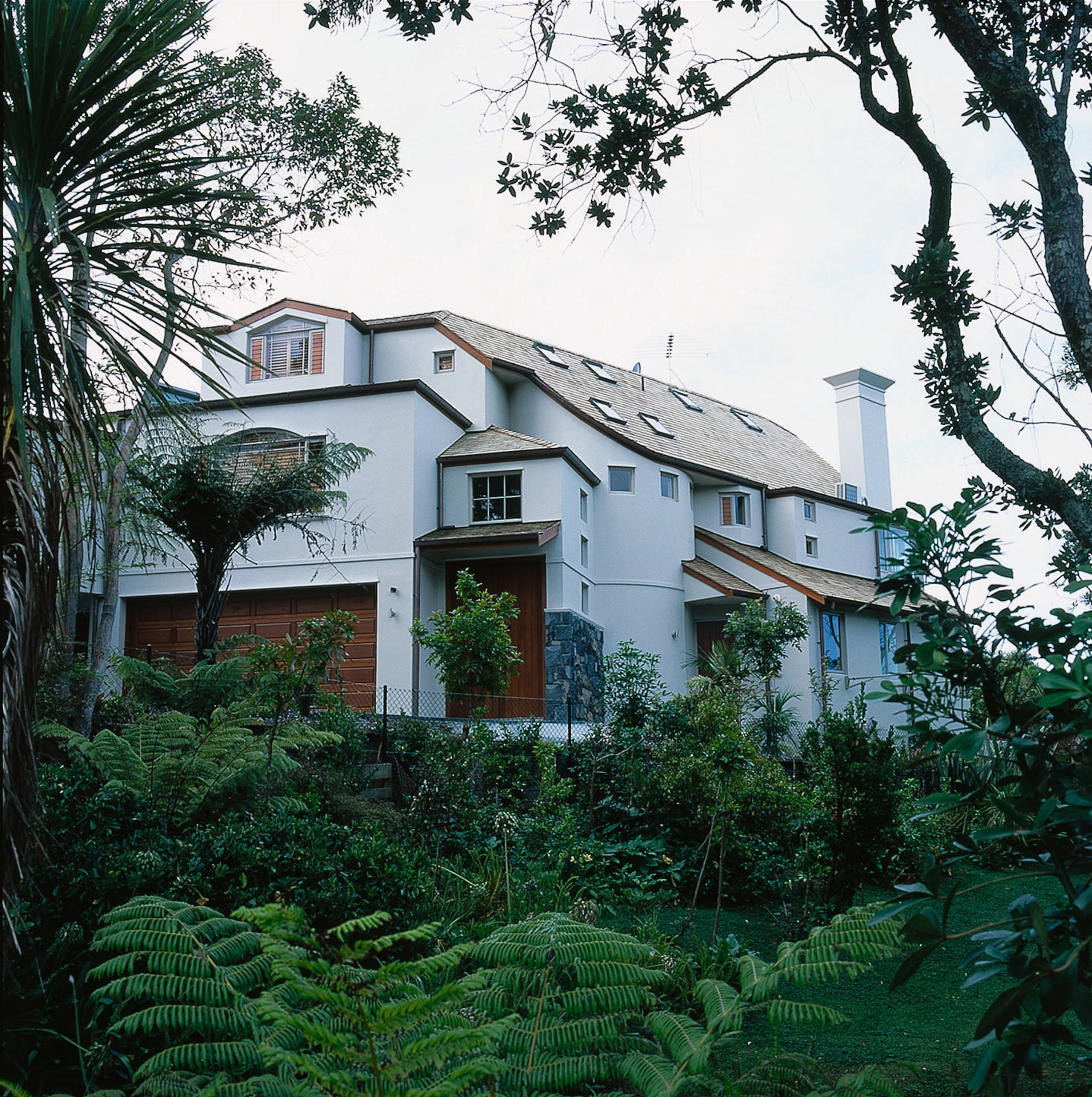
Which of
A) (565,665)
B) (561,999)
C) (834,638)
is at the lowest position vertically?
(561,999)

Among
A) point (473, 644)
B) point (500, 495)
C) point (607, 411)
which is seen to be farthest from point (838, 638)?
point (473, 644)

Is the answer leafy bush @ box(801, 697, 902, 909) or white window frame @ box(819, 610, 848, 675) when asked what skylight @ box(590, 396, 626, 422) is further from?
leafy bush @ box(801, 697, 902, 909)

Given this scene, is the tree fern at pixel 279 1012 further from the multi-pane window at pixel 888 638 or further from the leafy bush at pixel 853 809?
the multi-pane window at pixel 888 638

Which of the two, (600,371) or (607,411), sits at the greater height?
(600,371)

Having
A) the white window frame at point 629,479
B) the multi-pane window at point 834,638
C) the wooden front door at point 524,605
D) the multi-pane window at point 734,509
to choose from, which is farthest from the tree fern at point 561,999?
the multi-pane window at point 734,509

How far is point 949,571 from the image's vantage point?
3068 mm

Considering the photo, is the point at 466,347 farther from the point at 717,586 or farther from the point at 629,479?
the point at 717,586

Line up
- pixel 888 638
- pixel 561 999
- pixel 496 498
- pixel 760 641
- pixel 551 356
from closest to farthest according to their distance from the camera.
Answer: pixel 561 999 → pixel 760 641 → pixel 496 498 → pixel 888 638 → pixel 551 356

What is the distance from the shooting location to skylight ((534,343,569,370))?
2638 centimetres

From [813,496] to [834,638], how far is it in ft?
13.0

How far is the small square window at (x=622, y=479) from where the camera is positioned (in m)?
22.5

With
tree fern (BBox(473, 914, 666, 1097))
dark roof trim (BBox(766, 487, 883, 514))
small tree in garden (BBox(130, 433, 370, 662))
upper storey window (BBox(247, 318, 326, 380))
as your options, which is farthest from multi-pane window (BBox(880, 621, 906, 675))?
tree fern (BBox(473, 914, 666, 1097))

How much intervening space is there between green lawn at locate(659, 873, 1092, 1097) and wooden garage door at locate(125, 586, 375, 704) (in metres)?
11.2

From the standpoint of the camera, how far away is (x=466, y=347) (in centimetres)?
2233
